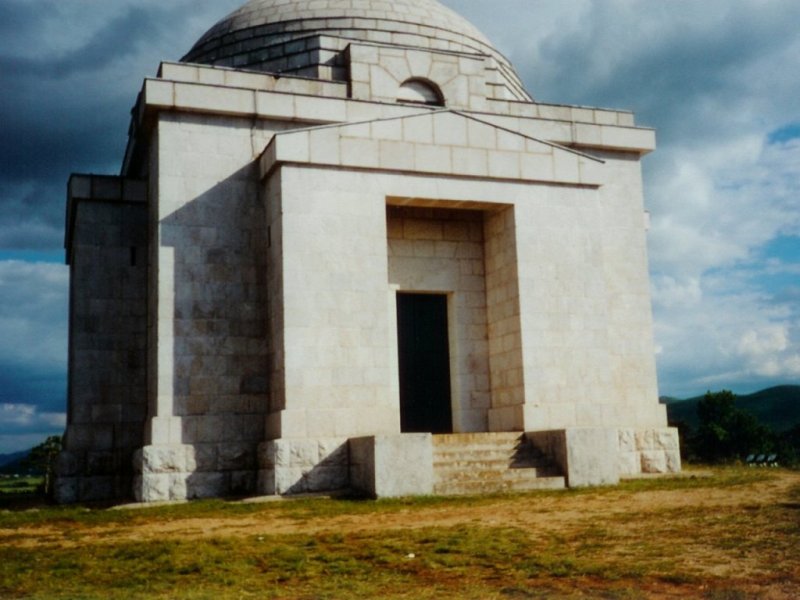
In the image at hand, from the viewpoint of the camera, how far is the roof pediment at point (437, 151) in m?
15.7

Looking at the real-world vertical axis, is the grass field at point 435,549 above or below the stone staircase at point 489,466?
below

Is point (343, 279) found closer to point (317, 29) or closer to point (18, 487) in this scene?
point (317, 29)

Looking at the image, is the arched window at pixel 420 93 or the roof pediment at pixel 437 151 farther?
the arched window at pixel 420 93

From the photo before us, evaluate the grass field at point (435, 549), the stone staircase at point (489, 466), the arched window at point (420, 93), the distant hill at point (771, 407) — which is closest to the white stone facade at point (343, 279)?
the arched window at point (420, 93)

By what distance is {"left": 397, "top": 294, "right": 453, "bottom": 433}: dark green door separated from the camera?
59.4 feet

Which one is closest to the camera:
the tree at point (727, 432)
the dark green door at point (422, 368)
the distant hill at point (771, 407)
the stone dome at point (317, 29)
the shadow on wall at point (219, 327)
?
the shadow on wall at point (219, 327)

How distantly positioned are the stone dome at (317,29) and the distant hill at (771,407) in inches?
3237

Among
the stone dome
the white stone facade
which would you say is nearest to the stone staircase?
the white stone facade

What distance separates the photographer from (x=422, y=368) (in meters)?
18.2

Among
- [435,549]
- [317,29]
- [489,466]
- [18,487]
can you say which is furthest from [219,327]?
[18,487]

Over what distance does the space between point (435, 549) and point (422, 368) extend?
962 cm

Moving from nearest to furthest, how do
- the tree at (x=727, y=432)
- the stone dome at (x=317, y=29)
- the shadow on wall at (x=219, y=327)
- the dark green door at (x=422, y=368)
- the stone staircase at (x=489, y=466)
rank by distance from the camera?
the stone staircase at (x=489, y=466) < the shadow on wall at (x=219, y=327) < the dark green door at (x=422, y=368) < the stone dome at (x=317, y=29) < the tree at (x=727, y=432)

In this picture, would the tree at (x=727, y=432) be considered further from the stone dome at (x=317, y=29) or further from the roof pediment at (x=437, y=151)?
the roof pediment at (x=437, y=151)

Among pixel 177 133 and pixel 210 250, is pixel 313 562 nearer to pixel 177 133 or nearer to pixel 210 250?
pixel 210 250
